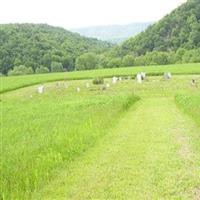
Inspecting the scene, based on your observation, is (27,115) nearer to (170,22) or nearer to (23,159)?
(23,159)

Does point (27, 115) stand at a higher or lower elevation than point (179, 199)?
lower

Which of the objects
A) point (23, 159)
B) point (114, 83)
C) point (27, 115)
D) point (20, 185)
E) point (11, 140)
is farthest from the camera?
point (114, 83)

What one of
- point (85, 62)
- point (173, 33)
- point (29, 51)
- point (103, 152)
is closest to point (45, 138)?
point (103, 152)

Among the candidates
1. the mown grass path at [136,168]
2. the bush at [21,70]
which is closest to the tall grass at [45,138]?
the mown grass path at [136,168]

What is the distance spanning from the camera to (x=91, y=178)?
37.2ft

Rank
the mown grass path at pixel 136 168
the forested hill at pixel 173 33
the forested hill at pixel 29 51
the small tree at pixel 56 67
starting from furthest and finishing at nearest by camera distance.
→ the forested hill at pixel 173 33 → the small tree at pixel 56 67 → the forested hill at pixel 29 51 → the mown grass path at pixel 136 168

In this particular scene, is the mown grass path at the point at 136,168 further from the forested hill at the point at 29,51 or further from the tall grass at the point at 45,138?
the forested hill at the point at 29,51

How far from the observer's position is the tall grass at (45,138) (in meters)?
11.2

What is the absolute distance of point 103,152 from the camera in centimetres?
1417

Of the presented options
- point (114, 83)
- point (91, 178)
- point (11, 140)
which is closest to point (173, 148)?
point (91, 178)

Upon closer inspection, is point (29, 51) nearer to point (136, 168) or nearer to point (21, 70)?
point (21, 70)

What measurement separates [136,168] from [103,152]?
2.37 metres

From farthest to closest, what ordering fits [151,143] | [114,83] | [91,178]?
[114,83], [151,143], [91,178]

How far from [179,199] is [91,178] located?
2.71 metres
